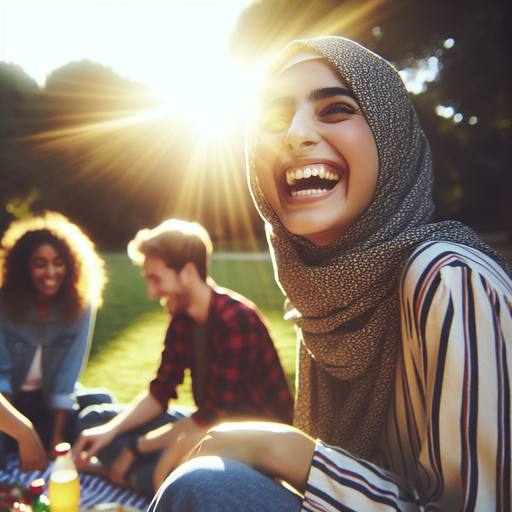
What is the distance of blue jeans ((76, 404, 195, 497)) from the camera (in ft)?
7.30

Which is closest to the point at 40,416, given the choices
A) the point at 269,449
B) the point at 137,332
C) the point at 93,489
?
the point at 93,489

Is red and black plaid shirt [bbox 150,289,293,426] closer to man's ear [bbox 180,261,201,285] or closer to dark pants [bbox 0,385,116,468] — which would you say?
man's ear [bbox 180,261,201,285]

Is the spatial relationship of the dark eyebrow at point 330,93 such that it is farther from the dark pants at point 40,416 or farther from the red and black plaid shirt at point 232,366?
the dark pants at point 40,416

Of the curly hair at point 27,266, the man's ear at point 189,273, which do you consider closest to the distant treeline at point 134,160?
the curly hair at point 27,266

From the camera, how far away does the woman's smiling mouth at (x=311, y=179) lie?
1.30 m

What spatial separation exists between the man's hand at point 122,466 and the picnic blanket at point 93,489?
5cm

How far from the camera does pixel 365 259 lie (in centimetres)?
122

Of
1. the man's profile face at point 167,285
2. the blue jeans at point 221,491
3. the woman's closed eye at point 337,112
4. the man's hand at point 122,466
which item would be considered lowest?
the man's hand at point 122,466

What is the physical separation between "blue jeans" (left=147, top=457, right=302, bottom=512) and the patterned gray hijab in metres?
0.44

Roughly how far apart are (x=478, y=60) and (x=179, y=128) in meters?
16.0

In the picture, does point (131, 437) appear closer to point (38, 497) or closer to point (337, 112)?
point (38, 497)

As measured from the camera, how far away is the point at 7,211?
22828 mm

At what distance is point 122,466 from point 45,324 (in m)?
1.12

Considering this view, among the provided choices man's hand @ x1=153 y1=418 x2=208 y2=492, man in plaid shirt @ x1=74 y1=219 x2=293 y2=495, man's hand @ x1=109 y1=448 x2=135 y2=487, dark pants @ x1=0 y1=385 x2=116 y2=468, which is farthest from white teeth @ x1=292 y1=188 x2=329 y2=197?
dark pants @ x1=0 y1=385 x2=116 y2=468
